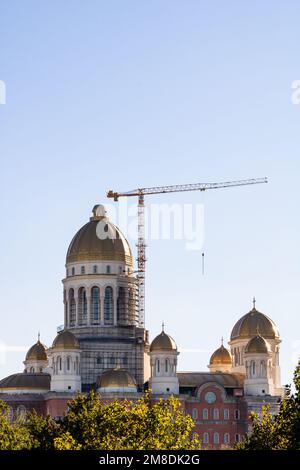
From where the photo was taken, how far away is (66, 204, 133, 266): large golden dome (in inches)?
6545

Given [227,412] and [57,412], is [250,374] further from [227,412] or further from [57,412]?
[57,412]

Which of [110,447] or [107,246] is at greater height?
[107,246]

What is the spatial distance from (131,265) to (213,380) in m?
16.6

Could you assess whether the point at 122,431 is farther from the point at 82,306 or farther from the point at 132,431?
the point at 82,306

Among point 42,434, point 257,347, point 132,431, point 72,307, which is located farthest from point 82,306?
point 132,431

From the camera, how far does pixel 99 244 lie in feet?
547

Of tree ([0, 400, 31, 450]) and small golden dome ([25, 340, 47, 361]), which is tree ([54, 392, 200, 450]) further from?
small golden dome ([25, 340, 47, 361])

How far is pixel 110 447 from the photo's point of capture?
80562 mm

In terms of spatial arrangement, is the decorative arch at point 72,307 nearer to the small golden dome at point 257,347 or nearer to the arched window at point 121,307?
the arched window at point 121,307
